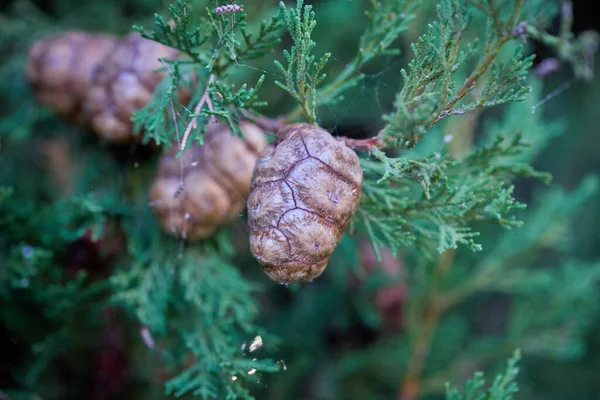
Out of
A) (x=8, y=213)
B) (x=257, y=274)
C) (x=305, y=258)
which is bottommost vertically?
(x=305, y=258)

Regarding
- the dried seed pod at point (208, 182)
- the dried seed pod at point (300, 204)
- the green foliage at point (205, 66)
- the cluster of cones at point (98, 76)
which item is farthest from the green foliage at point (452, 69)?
the cluster of cones at point (98, 76)

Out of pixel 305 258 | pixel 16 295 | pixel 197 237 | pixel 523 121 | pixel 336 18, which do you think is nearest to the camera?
pixel 305 258

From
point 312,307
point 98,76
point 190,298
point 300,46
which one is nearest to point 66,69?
point 98,76

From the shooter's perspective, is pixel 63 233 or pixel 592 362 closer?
pixel 63 233

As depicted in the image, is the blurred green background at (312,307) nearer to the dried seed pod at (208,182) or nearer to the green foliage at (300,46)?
the dried seed pod at (208,182)

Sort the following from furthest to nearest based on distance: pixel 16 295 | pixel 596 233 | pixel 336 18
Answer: pixel 596 233
pixel 336 18
pixel 16 295

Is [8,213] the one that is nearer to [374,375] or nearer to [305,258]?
[305,258]

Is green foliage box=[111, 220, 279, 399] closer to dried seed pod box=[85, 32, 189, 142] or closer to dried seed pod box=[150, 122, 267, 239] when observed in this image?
dried seed pod box=[150, 122, 267, 239]

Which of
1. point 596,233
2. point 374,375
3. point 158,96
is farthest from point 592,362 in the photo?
point 158,96
